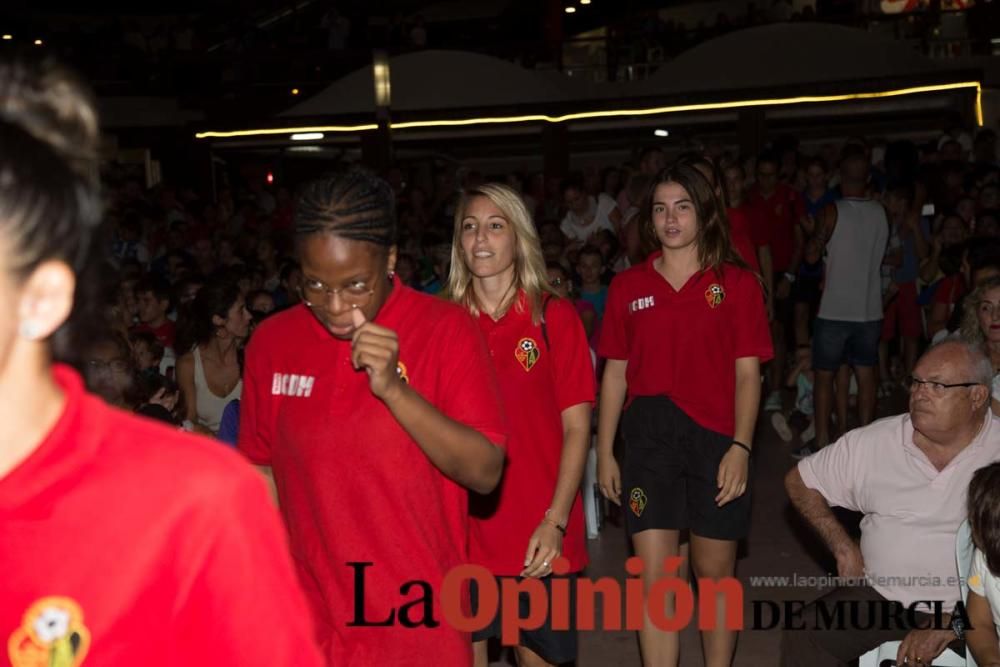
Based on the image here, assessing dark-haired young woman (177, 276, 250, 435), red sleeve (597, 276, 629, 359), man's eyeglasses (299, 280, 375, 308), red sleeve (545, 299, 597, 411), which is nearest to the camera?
man's eyeglasses (299, 280, 375, 308)

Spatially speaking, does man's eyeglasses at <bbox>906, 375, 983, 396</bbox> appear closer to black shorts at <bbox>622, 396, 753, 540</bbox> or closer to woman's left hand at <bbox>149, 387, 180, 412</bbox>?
black shorts at <bbox>622, 396, 753, 540</bbox>

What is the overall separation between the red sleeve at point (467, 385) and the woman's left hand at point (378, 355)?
0.30 meters

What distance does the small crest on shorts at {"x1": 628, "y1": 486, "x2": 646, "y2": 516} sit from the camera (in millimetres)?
4738

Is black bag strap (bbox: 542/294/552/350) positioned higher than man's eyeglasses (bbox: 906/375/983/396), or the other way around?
black bag strap (bbox: 542/294/552/350)

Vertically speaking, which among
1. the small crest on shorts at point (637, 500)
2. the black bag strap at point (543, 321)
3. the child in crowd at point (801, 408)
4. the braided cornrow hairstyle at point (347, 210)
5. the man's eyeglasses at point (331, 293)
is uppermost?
the braided cornrow hairstyle at point (347, 210)

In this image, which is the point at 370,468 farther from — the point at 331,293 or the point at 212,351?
the point at 212,351

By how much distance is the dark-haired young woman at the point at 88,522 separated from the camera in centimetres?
130

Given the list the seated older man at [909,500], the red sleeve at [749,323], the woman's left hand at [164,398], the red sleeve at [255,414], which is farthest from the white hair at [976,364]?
the woman's left hand at [164,398]

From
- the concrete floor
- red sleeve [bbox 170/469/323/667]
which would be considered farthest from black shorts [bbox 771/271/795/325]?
red sleeve [bbox 170/469/323/667]

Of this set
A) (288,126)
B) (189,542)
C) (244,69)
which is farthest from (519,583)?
(244,69)

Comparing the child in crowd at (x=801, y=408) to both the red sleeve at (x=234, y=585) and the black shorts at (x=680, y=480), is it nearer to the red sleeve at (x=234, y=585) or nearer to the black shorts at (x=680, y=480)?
the black shorts at (x=680, y=480)

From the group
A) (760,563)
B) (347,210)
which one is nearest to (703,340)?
(760,563)

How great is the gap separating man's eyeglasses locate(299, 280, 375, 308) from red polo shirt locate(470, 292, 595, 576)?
62.2 inches

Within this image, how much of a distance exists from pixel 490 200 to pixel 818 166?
724 cm
